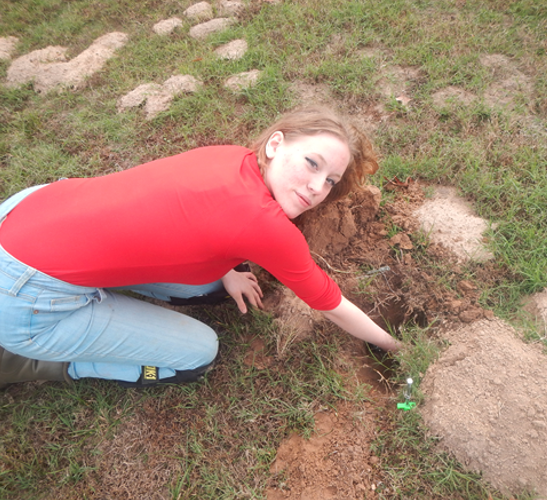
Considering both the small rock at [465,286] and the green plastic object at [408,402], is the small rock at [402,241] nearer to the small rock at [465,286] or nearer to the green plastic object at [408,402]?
the small rock at [465,286]

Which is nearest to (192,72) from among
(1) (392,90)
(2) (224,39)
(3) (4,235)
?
(2) (224,39)

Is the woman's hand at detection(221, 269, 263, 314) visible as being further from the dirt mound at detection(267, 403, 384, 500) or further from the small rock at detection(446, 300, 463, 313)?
the small rock at detection(446, 300, 463, 313)

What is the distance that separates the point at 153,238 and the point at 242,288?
0.74 metres

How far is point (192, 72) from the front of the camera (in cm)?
321

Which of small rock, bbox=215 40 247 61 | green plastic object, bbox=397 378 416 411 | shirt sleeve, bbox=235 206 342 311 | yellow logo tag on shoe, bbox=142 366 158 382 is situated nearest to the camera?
shirt sleeve, bbox=235 206 342 311

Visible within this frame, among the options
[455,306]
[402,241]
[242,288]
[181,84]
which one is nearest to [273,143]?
[242,288]

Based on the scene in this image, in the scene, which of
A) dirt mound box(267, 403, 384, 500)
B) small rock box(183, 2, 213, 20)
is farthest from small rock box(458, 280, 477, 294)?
small rock box(183, 2, 213, 20)

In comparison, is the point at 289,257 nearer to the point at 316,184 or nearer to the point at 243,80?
the point at 316,184

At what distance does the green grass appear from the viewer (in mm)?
1724

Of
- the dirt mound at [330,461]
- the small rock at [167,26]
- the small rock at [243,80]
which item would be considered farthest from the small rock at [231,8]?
the dirt mound at [330,461]

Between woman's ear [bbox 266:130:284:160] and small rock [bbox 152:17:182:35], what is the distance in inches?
114

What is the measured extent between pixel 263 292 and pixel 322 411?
703 mm

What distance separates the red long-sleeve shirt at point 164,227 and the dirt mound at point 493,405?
2.57 feet

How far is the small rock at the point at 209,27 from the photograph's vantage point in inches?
141
